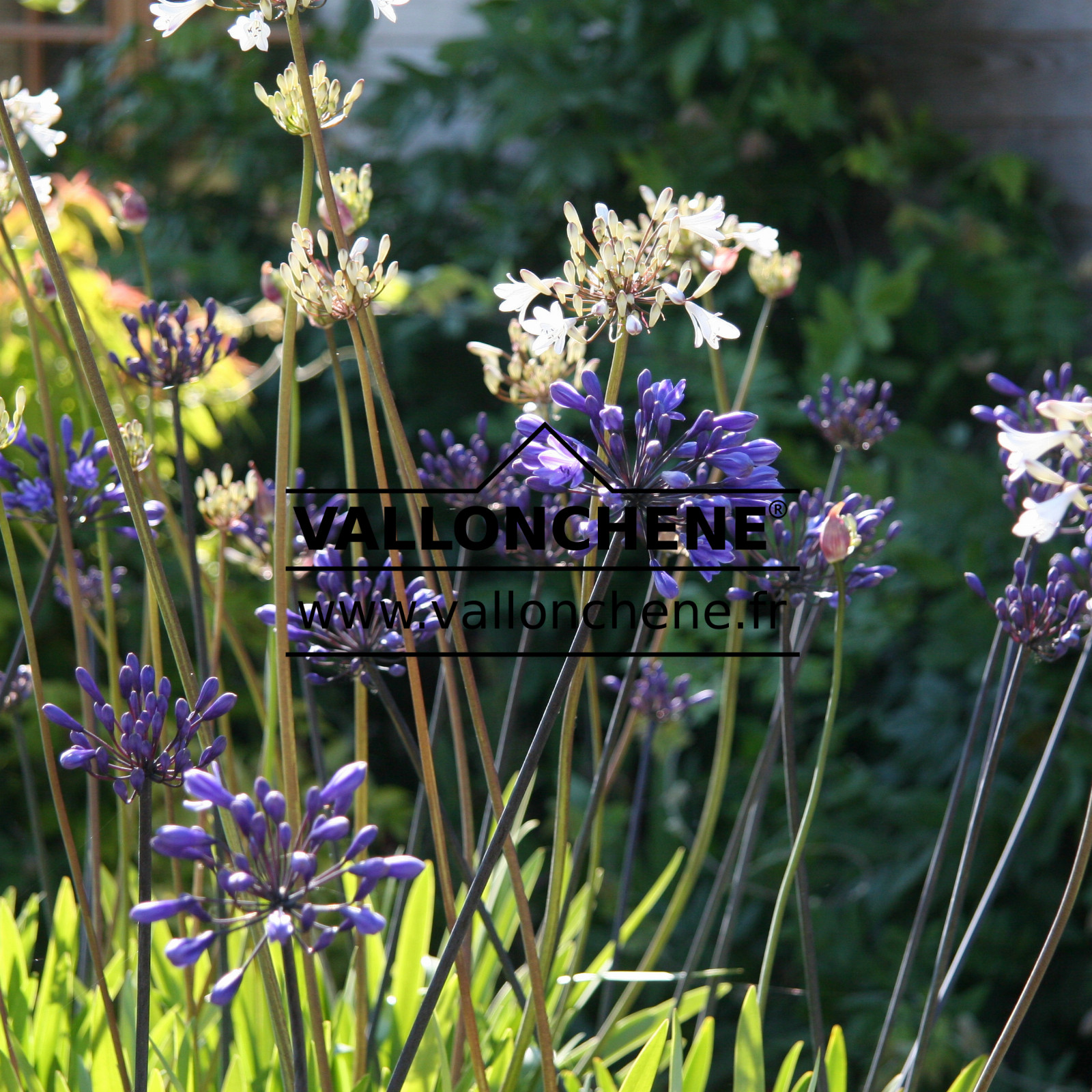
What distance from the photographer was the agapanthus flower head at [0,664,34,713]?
762 mm

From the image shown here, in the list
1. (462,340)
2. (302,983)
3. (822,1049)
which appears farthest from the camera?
(462,340)

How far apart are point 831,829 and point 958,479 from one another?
0.58 m

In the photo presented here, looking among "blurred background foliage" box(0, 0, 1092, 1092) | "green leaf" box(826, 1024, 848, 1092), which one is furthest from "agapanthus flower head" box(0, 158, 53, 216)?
"blurred background foliage" box(0, 0, 1092, 1092)

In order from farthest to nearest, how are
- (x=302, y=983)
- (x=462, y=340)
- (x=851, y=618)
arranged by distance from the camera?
1. (x=462, y=340)
2. (x=851, y=618)
3. (x=302, y=983)

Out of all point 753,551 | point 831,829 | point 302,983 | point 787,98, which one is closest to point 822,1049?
point 753,551

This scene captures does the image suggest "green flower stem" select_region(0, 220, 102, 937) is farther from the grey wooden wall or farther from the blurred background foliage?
the grey wooden wall

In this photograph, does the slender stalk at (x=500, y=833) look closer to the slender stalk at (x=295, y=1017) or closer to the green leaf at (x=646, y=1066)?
the slender stalk at (x=295, y=1017)

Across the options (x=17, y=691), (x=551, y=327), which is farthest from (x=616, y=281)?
(x=17, y=691)

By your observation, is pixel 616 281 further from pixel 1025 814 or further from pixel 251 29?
pixel 1025 814

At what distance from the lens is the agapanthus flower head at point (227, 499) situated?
2.28 ft

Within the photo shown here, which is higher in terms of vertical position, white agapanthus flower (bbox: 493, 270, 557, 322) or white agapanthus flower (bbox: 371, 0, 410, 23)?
white agapanthus flower (bbox: 371, 0, 410, 23)

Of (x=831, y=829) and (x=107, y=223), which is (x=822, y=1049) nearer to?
(x=831, y=829)

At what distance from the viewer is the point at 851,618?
5.99 ft

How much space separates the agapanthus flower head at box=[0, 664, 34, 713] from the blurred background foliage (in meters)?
0.93
